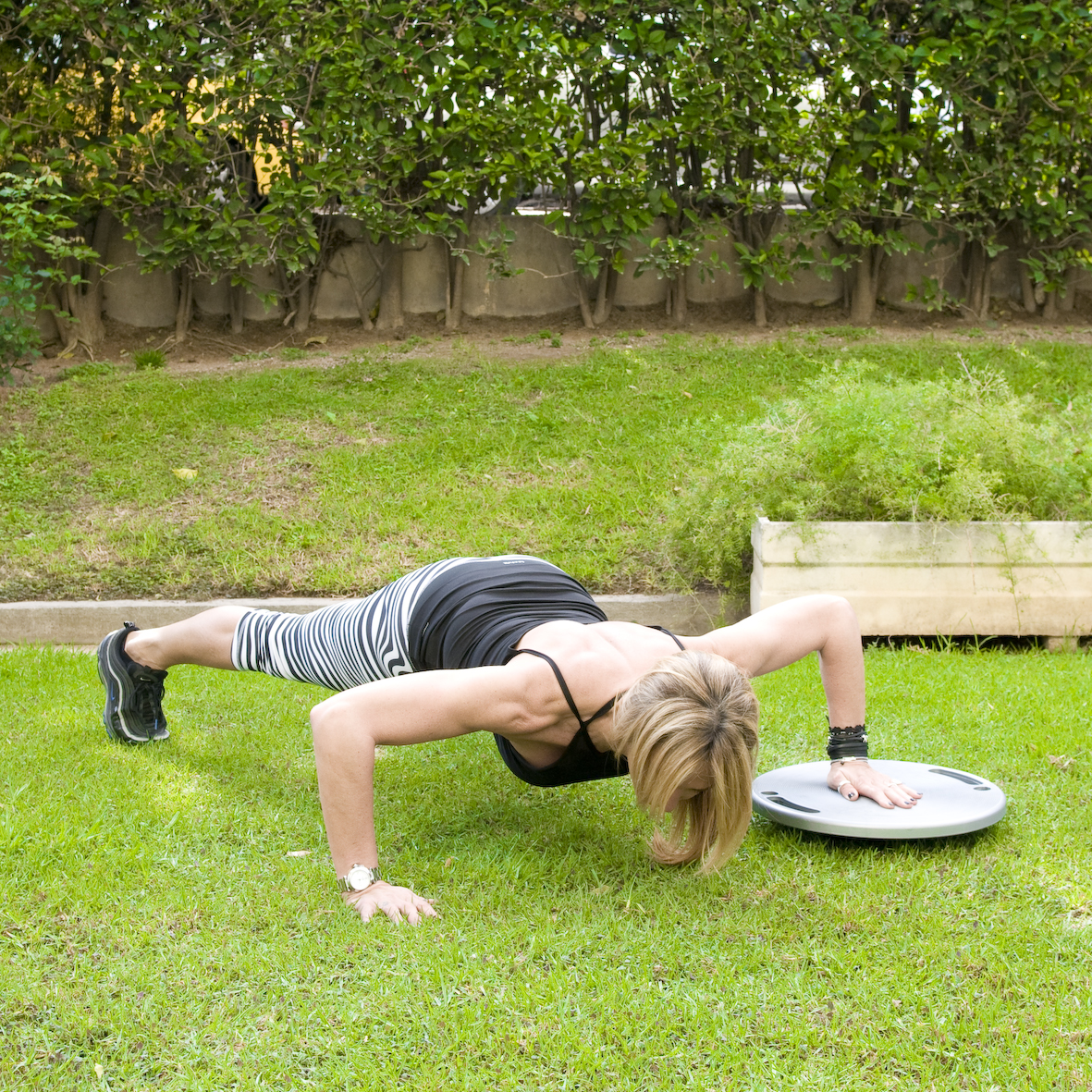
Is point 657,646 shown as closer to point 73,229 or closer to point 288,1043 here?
point 288,1043

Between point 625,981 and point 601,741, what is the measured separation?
1.86ft

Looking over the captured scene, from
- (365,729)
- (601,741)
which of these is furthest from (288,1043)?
(601,741)

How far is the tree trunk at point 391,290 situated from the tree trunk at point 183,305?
145cm

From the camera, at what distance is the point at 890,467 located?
4867 millimetres

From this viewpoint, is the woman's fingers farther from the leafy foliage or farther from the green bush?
the leafy foliage

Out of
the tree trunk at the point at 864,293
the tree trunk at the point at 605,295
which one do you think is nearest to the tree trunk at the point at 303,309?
the tree trunk at the point at 605,295

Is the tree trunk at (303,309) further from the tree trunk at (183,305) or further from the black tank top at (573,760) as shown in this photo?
the black tank top at (573,760)

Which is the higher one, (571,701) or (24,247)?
(24,247)

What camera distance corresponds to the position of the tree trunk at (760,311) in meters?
8.53

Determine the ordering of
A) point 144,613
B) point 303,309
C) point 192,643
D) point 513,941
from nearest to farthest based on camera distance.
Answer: point 513,941, point 192,643, point 144,613, point 303,309

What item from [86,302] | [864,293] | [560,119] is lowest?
[86,302]

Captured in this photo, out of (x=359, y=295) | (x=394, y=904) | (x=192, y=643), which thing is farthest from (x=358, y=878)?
(x=359, y=295)

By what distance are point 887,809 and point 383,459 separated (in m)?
4.38

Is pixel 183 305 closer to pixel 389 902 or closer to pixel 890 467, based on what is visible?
pixel 890 467
